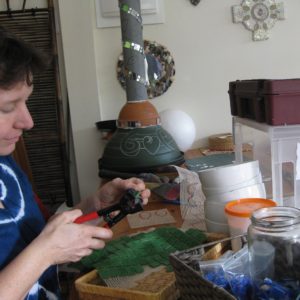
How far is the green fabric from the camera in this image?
711 millimetres

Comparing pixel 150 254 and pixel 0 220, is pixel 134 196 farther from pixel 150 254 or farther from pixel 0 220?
pixel 0 220

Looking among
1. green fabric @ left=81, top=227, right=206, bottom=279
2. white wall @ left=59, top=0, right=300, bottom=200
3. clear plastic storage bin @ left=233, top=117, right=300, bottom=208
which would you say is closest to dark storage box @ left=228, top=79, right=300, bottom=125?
clear plastic storage bin @ left=233, top=117, right=300, bottom=208

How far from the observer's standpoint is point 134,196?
84cm

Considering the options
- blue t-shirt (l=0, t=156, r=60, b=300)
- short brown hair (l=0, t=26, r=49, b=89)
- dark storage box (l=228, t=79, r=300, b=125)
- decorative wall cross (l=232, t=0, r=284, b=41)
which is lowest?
blue t-shirt (l=0, t=156, r=60, b=300)

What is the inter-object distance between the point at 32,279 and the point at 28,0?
1.93 metres

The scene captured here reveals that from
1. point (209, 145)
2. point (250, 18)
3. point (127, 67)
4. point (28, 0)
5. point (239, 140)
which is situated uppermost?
point (28, 0)

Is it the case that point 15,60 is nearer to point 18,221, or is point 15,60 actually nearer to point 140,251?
point 18,221

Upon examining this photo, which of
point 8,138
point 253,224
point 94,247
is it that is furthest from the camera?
point 8,138

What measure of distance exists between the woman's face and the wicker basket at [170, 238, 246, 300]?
1.49 feet

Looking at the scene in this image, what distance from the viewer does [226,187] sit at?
85 centimetres

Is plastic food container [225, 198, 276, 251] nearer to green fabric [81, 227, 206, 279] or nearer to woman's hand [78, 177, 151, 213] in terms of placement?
green fabric [81, 227, 206, 279]

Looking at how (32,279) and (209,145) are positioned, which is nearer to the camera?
(32,279)

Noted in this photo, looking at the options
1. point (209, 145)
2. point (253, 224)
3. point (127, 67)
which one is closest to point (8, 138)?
point (253, 224)

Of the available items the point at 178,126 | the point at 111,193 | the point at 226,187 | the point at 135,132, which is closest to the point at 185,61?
the point at 178,126
